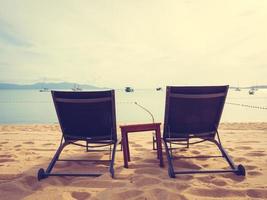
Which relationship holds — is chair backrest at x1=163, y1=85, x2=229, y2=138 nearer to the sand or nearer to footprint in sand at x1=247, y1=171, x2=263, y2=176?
the sand

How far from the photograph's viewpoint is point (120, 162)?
4.73 metres

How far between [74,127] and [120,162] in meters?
1.13

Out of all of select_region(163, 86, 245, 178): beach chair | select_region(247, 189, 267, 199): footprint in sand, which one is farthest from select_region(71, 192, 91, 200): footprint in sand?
select_region(247, 189, 267, 199): footprint in sand

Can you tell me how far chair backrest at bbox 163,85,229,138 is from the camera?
13.0 ft

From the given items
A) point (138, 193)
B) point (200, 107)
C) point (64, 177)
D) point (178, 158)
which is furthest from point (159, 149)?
point (64, 177)

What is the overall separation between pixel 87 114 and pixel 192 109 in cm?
162

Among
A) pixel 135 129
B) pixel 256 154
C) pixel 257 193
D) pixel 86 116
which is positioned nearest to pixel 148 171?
pixel 135 129

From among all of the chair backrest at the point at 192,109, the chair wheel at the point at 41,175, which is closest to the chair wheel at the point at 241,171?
the chair backrest at the point at 192,109

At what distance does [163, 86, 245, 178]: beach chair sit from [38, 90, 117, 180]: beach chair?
0.86 m

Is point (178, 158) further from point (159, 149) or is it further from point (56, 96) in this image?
point (56, 96)

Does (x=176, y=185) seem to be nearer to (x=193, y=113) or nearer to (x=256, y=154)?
(x=193, y=113)

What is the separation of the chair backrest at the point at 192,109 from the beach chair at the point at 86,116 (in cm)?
87

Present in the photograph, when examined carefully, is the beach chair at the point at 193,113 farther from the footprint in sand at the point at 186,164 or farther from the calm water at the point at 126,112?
the calm water at the point at 126,112

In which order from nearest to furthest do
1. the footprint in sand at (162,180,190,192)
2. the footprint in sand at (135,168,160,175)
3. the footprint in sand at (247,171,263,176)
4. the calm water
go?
the footprint in sand at (162,180,190,192), the footprint in sand at (247,171,263,176), the footprint in sand at (135,168,160,175), the calm water
